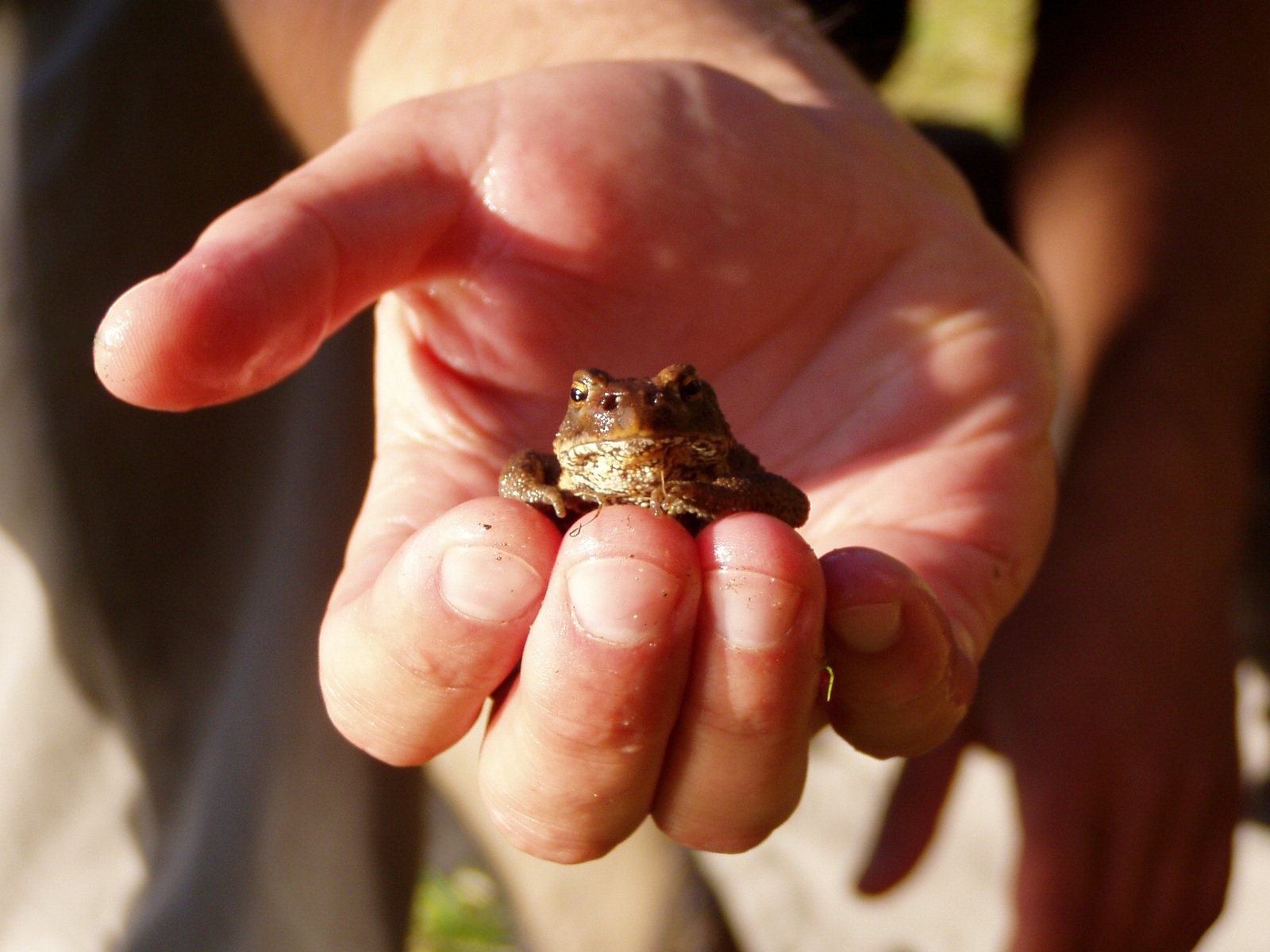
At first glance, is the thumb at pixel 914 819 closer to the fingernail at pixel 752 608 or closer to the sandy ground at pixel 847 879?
the sandy ground at pixel 847 879

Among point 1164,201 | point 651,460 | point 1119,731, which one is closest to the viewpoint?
point 651,460

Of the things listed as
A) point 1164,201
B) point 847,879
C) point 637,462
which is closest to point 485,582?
point 637,462

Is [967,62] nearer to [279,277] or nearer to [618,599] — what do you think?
[279,277]

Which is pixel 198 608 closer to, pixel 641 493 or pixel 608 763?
pixel 641 493

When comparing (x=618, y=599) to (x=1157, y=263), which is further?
(x=1157, y=263)

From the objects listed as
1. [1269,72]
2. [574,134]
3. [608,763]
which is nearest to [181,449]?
[574,134]
